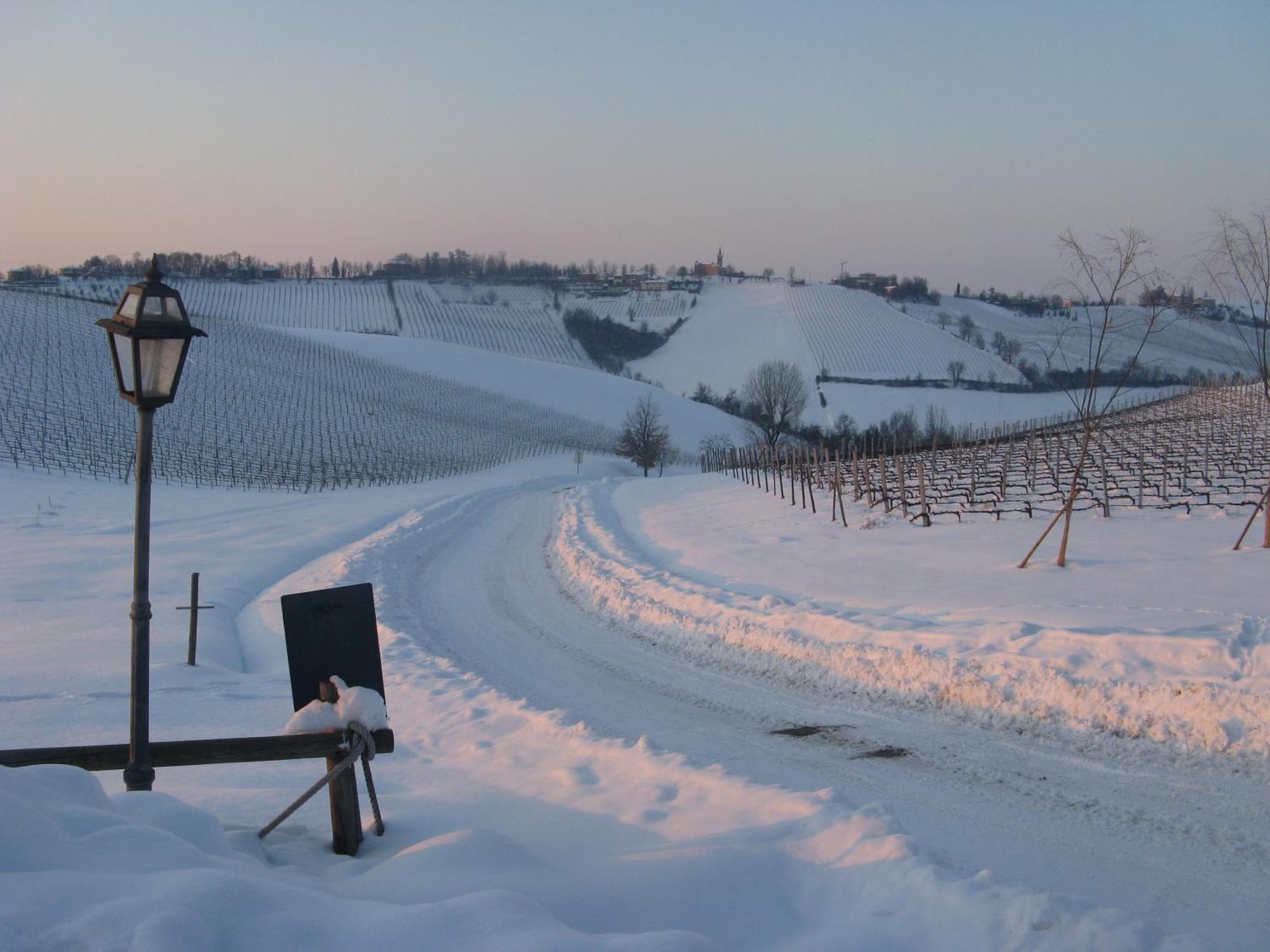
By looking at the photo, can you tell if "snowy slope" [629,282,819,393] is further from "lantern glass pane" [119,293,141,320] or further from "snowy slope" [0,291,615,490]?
"lantern glass pane" [119,293,141,320]

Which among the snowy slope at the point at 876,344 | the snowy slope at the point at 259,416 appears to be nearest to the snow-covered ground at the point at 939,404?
the snowy slope at the point at 876,344

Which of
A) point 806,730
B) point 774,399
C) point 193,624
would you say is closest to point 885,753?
point 806,730

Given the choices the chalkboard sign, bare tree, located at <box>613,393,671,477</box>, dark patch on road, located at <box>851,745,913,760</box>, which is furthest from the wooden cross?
bare tree, located at <box>613,393,671,477</box>

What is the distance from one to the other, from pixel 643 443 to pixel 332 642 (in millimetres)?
59461

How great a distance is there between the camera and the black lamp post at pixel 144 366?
16.1ft

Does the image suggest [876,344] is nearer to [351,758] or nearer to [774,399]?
[774,399]

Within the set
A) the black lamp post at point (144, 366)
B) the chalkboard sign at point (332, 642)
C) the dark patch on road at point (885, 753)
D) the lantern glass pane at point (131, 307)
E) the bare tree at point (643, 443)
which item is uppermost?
the lantern glass pane at point (131, 307)

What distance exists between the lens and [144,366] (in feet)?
16.4

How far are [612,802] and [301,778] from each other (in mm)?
2288

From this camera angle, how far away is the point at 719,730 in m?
8.25

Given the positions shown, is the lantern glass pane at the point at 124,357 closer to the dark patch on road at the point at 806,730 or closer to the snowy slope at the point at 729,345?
the dark patch on road at the point at 806,730

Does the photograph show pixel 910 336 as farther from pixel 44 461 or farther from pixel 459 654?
pixel 459 654

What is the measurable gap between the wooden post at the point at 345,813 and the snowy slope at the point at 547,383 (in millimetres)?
71701

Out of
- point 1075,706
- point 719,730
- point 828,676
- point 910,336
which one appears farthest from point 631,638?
point 910,336
